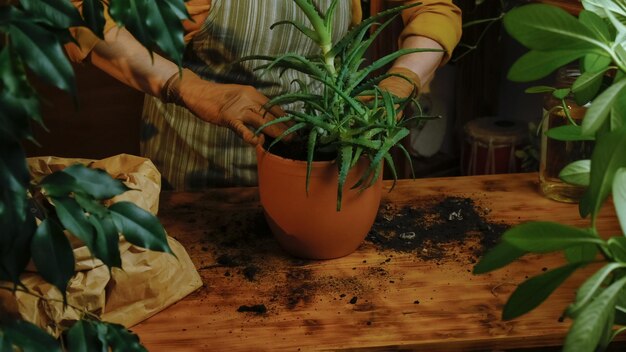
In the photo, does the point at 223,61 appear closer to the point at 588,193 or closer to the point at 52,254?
the point at 52,254

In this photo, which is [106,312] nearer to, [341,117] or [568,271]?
[341,117]

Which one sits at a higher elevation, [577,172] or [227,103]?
[577,172]

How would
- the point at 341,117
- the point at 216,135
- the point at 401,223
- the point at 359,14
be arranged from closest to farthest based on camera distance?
1. the point at 341,117
2. the point at 401,223
3. the point at 216,135
4. the point at 359,14

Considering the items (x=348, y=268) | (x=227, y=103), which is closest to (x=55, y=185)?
(x=348, y=268)

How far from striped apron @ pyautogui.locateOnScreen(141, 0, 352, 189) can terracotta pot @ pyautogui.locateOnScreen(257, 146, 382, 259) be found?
604 millimetres

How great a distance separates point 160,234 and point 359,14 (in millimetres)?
1490

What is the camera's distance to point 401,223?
5.48ft

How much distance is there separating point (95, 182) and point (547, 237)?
0.44 meters

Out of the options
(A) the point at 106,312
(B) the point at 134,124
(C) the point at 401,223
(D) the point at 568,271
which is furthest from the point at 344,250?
(B) the point at 134,124

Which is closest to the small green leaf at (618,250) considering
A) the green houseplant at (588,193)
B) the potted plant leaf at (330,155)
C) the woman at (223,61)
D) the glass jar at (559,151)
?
the green houseplant at (588,193)

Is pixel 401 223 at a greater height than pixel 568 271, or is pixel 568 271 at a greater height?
pixel 568 271

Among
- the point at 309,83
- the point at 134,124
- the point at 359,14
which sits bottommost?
the point at 134,124

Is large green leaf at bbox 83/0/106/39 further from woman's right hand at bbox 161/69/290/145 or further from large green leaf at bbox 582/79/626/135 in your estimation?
woman's right hand at bbox 161/69/290/145

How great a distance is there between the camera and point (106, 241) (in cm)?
84
